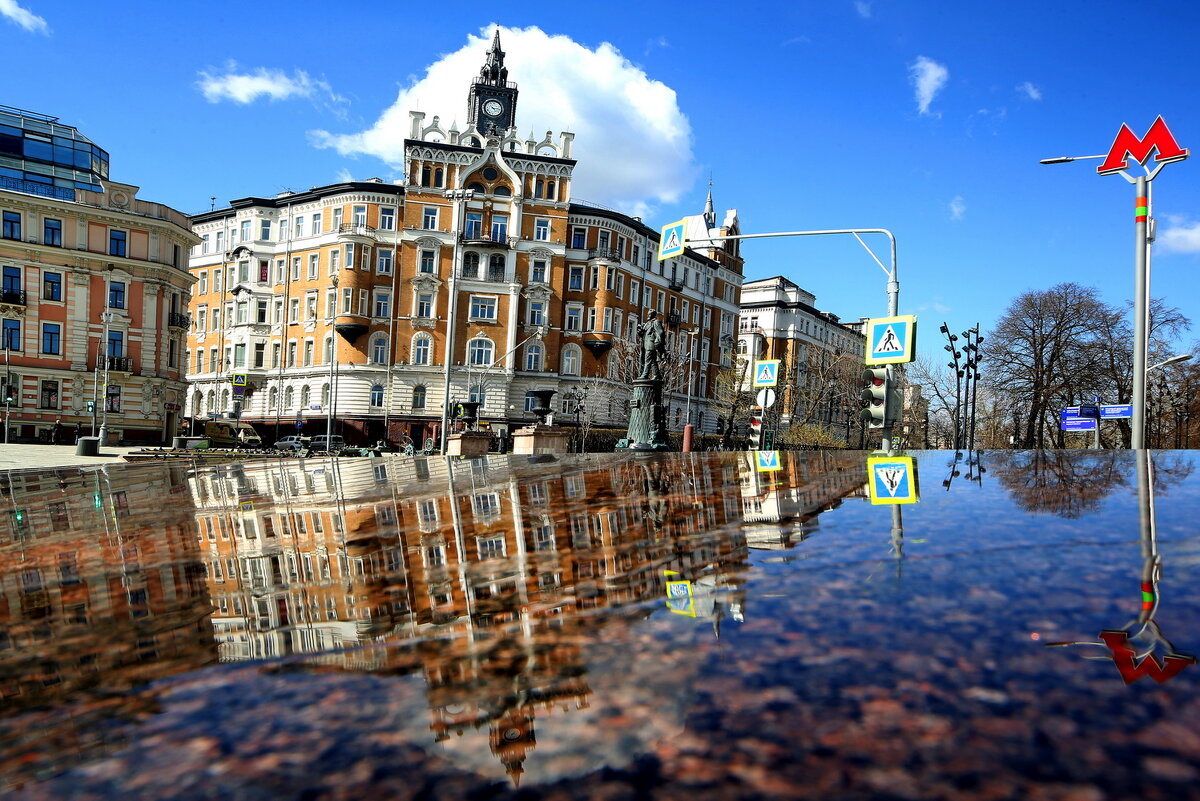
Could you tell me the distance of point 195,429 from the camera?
200 feet

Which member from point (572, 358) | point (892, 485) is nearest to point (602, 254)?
point (572, 358)

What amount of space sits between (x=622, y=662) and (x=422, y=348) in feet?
184

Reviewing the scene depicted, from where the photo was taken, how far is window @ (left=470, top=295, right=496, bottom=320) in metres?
56.3

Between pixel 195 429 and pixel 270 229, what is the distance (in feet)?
57.8

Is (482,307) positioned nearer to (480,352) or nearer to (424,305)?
(480,352)

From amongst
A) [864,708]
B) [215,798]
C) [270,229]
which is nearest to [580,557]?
[864,708]

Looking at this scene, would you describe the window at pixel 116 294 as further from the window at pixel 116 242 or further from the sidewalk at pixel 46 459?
the sidewalk at pixel 46 459

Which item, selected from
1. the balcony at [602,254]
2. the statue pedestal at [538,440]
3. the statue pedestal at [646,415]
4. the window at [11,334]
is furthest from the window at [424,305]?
the statue pedestal at [646,415]

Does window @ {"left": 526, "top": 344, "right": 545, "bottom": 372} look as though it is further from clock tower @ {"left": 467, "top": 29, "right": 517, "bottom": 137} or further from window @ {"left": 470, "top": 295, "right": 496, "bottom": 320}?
clock tower @ {"left": 467, "top": 29, "right": 517, "bottom": 137}

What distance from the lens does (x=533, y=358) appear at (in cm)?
5734

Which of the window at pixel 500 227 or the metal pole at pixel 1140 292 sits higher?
the window at pixel 500 227

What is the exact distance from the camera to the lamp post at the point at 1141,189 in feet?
42.1

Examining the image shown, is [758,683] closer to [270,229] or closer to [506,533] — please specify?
[506,533]

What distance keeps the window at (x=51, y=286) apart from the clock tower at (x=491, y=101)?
3357 centimetres
